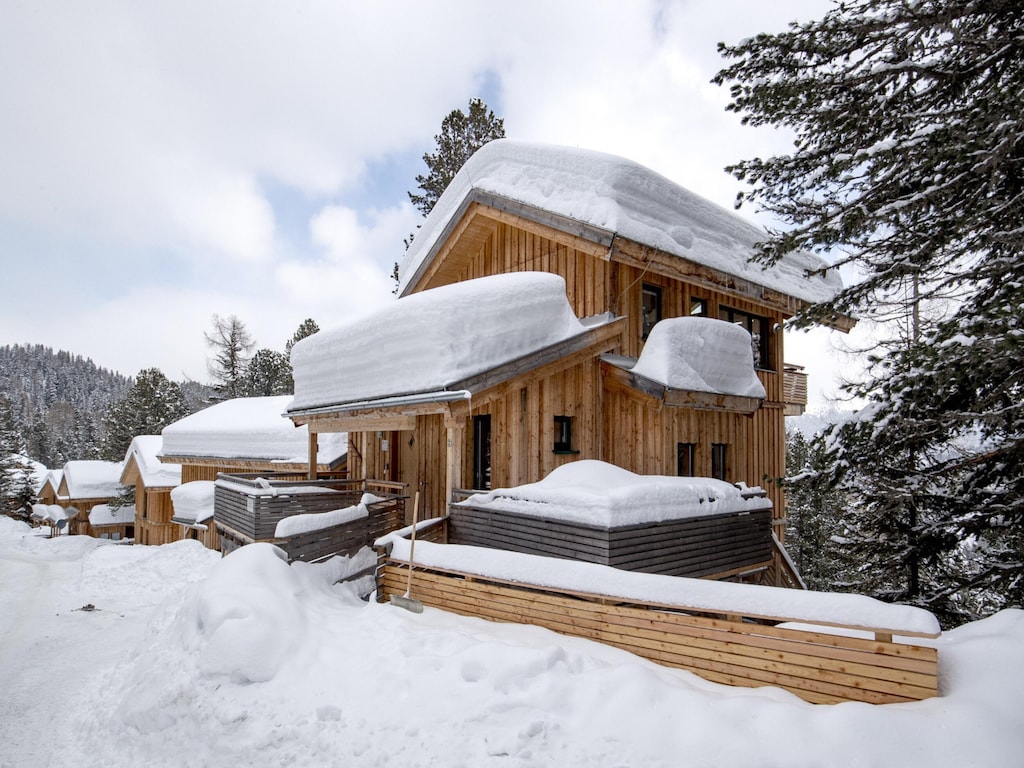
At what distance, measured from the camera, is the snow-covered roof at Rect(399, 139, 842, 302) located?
39.9ft

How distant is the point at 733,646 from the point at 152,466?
2876 centimetres

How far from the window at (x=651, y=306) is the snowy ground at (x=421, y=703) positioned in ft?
27.4

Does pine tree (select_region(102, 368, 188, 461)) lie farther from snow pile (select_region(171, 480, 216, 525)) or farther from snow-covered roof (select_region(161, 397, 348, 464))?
snow pile (select_region(171, 480, 216, 525))

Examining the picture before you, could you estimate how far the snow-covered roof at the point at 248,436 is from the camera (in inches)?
794

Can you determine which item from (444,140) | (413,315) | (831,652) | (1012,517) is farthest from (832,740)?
(444,140)

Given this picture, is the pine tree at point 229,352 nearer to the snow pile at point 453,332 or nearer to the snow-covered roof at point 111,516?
the snow-covered roof at point 111,516

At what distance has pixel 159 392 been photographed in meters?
36.2

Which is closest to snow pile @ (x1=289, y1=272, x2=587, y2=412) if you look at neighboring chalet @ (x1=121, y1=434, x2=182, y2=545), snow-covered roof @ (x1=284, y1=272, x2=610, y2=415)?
snow-covered roof @ (x1=284, y1=272, x2=610, y2=415)

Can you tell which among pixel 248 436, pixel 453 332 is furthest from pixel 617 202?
pixel 248 436

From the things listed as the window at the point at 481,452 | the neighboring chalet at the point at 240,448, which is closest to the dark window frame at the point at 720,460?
the window at the point at 481,452

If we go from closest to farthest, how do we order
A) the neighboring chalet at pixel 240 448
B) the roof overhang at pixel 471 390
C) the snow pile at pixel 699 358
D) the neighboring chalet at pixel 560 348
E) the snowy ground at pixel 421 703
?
the snowy ground at pixel 421 703
the roof overhang at pixel 471 390
the neighboring chalet at pixel 560 348
the snow pile at pixel 699 358
the neighboring chalet at pixel 240 448

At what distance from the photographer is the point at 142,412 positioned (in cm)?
3534

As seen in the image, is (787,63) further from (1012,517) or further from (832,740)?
(832,740)

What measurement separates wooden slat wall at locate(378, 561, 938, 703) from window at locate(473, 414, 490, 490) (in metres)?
4.72
